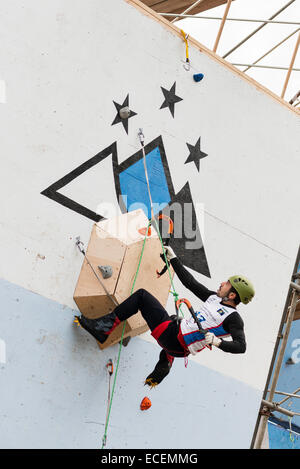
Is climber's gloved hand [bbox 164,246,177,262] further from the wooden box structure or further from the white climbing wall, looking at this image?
the white climbing wall

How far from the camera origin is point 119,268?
19.0ft

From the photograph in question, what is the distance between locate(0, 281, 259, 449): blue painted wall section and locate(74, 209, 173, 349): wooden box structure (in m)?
0.30

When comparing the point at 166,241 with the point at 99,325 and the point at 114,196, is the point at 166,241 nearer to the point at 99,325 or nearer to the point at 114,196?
the point at 114,196

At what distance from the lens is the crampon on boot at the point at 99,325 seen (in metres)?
5.70

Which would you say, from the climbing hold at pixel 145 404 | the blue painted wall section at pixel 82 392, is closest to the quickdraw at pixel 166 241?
the blue painted wall section at pixel 82 392

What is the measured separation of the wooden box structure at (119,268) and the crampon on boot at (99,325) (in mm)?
58

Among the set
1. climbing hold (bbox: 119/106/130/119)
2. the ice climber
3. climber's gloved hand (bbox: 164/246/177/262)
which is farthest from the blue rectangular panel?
the ice climber

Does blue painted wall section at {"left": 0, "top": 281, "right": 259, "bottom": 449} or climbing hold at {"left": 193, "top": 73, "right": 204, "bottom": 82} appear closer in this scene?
blue painted wall section at {"left": 0, "top": 281, "right": 259, "bottom": 449}

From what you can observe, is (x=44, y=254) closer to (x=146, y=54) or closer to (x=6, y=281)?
(x=6, y=281)

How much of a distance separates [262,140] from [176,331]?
2.65 m

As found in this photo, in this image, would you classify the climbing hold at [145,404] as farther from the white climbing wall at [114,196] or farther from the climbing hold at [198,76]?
the climbing hold at [198,76]

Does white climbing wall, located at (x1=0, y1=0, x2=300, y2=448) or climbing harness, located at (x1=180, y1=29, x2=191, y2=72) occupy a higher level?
climbing harness, located at (x1=180, y1=29, x2=191, y2=72)

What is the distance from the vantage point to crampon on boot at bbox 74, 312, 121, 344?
5695 millimetres

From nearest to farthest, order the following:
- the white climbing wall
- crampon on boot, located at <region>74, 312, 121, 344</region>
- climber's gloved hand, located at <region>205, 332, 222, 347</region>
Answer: climber's gloved hand, located at <region>205, 332, 222, 347</region> → crampon on boot, located at <region>74, 312, 121, 344</region> → the white climbing wall
